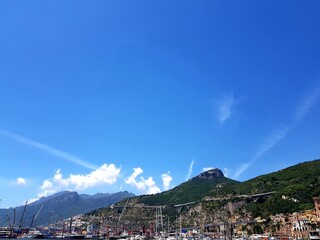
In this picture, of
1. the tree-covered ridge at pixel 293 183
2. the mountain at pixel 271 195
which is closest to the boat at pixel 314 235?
the mountain at pixel 271 195

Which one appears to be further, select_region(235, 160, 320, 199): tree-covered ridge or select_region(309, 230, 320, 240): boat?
select_region(235, 160, 320, 199): tree-covered ridge

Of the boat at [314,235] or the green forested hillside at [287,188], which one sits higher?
the green forested hillside at [287,188]

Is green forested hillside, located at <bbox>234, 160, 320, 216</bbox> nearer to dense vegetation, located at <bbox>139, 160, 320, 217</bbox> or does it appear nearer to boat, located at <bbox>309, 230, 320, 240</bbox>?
dense vegetation, located at <bbox>139, 160, 320, 217</bbox>

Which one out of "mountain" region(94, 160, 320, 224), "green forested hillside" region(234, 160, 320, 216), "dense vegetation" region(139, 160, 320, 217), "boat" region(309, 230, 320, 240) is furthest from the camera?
"mountain" region(94, 160, 320, 224)

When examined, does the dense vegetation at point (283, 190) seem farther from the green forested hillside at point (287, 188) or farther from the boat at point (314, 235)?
the boat at point (314, 235)

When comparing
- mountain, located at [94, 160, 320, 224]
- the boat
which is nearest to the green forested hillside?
mountain, located at [94, 160, 320, 224]

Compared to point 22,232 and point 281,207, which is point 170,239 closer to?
point 281,207

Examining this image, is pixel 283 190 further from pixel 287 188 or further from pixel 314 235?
pixel 314 235

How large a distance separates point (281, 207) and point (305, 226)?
33.6 meters

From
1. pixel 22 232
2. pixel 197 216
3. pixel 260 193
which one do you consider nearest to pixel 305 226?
pixel 260 193

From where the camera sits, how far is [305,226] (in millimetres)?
95625

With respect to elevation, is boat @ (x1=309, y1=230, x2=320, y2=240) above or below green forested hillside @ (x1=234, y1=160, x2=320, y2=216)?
below

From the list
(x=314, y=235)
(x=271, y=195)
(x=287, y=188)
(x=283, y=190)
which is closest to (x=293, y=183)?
(x=287, y=188)

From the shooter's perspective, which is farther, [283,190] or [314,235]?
[283,190]
